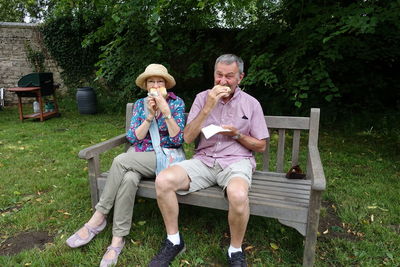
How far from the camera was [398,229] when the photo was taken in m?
2.67

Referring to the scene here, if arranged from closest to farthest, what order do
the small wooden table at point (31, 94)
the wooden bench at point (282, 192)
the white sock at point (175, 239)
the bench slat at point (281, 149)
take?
the wooden bench at point (282, 192) < the white sock at point (175, 239) < the bench slat at point (281, 149) < the small wooden table at point (31, 94)

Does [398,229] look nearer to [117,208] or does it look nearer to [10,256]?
[117,208]

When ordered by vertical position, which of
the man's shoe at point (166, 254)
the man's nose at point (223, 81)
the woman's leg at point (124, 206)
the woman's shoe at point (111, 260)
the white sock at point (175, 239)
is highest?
the man's nose at point (223, 81)

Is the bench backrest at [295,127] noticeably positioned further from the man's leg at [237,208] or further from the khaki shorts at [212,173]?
the man's leg at [237,208]

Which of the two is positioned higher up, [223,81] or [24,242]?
[223,81]

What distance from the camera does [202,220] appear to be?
281 centimetres

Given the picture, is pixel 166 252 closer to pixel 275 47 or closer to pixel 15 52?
pixel 275 47

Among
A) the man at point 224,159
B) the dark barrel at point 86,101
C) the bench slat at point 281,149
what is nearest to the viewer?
the man at point 224,159

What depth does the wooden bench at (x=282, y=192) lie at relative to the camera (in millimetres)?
2018

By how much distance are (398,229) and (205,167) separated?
178cm

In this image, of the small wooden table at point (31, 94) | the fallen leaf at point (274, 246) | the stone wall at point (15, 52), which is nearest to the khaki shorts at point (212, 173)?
the fallen leaf at point (274, 246)

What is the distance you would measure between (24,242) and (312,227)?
226 cm

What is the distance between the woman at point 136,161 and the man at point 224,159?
0.22 metres

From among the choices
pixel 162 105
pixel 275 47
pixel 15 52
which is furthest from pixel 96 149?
pixel 15 52
